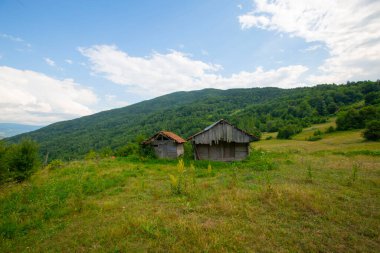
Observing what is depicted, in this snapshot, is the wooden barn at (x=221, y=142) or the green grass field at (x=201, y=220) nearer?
the green grass field at (x=201, y=220)

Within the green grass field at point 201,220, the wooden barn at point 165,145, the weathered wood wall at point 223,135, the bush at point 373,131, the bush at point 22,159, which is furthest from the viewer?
the bush at point 373,131

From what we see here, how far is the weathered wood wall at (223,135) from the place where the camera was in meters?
20.8

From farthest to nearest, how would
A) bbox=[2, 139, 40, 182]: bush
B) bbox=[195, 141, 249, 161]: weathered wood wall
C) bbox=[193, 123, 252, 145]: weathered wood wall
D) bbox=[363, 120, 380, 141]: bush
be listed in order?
bbox=[363, 120, 380, 141]: bush
bbox=[195, 141, 249, 161]: weathered wood wall
bbox=[193, 123, 252, 145]: weathered wood wall
bbox=[2, 139, 40, 182]: bush

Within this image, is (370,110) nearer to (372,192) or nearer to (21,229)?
(372,192)

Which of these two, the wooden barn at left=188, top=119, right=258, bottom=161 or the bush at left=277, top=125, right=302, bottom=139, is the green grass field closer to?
the wooden barn at left=188, top=119, right=258, bottom=161

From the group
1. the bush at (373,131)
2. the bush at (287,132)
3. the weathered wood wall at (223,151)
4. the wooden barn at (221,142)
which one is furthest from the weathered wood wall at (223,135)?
the bush at (287,132)

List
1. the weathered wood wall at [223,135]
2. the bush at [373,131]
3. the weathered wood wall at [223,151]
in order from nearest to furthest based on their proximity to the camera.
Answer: the weathered wood wall at [223,135]
the weathered wood wall at [223,151]
the bush at [373,131]

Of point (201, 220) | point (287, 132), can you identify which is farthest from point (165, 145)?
point (287, 132)

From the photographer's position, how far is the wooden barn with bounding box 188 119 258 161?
20.8 metres

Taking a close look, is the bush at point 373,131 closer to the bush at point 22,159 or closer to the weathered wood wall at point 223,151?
the weathered wood wall at point 223,151

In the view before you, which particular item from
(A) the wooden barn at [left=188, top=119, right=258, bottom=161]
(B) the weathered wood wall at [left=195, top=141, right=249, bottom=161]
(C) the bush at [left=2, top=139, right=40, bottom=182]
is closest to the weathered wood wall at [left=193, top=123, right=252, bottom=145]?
(A) the wooden barn at [left=188, top=119, right=258, bottom=161]

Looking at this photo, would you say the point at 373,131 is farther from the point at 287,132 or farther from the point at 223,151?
the point at 223,151

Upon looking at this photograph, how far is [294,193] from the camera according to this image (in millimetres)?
8000

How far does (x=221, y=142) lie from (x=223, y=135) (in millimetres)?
1221
